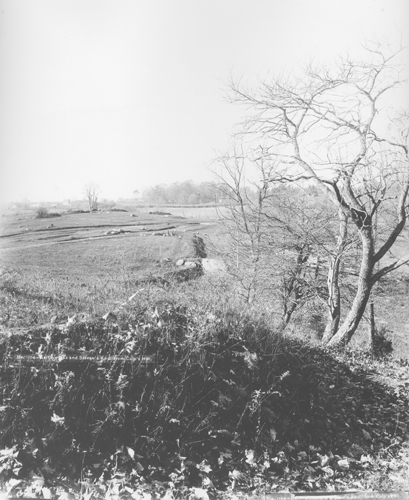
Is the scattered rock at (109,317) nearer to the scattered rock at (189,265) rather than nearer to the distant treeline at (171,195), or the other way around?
the scattered rock at (189,265)

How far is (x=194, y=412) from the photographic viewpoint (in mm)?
4480

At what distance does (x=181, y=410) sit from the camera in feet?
14.4

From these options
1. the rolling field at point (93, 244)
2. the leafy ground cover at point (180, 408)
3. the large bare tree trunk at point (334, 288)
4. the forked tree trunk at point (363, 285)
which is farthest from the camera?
the rolling field at point (93, 244)

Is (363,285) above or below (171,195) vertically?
below

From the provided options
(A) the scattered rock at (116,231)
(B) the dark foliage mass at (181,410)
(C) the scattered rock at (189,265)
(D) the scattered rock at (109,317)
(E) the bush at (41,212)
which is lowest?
(C) the scattered rock at (189,265)

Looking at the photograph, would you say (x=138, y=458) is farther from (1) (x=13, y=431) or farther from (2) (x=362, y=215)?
(2) (x=362, y=215)

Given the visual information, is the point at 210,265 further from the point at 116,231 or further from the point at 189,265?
the point at 116,231

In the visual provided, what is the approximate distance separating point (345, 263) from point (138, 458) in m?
12.0

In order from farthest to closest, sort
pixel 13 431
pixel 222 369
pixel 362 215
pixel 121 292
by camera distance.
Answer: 1. pixel 362 215
2. pixel 121 292
3. pixel 222 369
4. pixel 13 431

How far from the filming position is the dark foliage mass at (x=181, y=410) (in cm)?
384

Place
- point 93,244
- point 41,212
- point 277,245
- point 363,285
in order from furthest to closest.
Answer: point 41,212 < point 93,244 < point 277,245 < point 363,285

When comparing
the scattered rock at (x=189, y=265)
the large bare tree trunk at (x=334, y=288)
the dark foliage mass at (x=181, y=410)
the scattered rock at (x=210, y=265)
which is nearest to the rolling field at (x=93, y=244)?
the scattered rock at (x=189, y=265)

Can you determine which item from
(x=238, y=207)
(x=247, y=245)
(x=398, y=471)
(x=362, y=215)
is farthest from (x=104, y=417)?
(x=238, y=207)

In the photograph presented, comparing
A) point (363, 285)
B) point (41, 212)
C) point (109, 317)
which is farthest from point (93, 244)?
point (109, 317)
